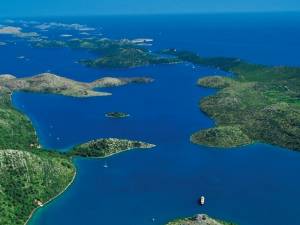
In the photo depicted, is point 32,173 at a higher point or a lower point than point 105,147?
higher

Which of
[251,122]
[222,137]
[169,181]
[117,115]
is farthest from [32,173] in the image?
[251,122]

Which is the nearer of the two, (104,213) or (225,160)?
(104,213)

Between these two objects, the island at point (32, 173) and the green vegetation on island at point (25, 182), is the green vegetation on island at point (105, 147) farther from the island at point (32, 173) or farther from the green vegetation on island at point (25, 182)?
the green vegetation on island at point (25, 182)

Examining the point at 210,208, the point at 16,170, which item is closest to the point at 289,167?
the point at 210,208

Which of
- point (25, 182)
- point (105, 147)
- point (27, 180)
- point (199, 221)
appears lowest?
point (105, 147)

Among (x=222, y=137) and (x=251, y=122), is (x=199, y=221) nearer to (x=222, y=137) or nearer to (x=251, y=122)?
(x=222, y=137)

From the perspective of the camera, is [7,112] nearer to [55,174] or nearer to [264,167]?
[55,174]

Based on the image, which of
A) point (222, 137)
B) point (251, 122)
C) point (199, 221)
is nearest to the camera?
point (199, 221)

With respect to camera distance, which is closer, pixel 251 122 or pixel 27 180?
pixel 27 180

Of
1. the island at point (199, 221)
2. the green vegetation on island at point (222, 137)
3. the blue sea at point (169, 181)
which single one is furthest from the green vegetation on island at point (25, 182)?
the green vegetation on island at point (222, 137)
